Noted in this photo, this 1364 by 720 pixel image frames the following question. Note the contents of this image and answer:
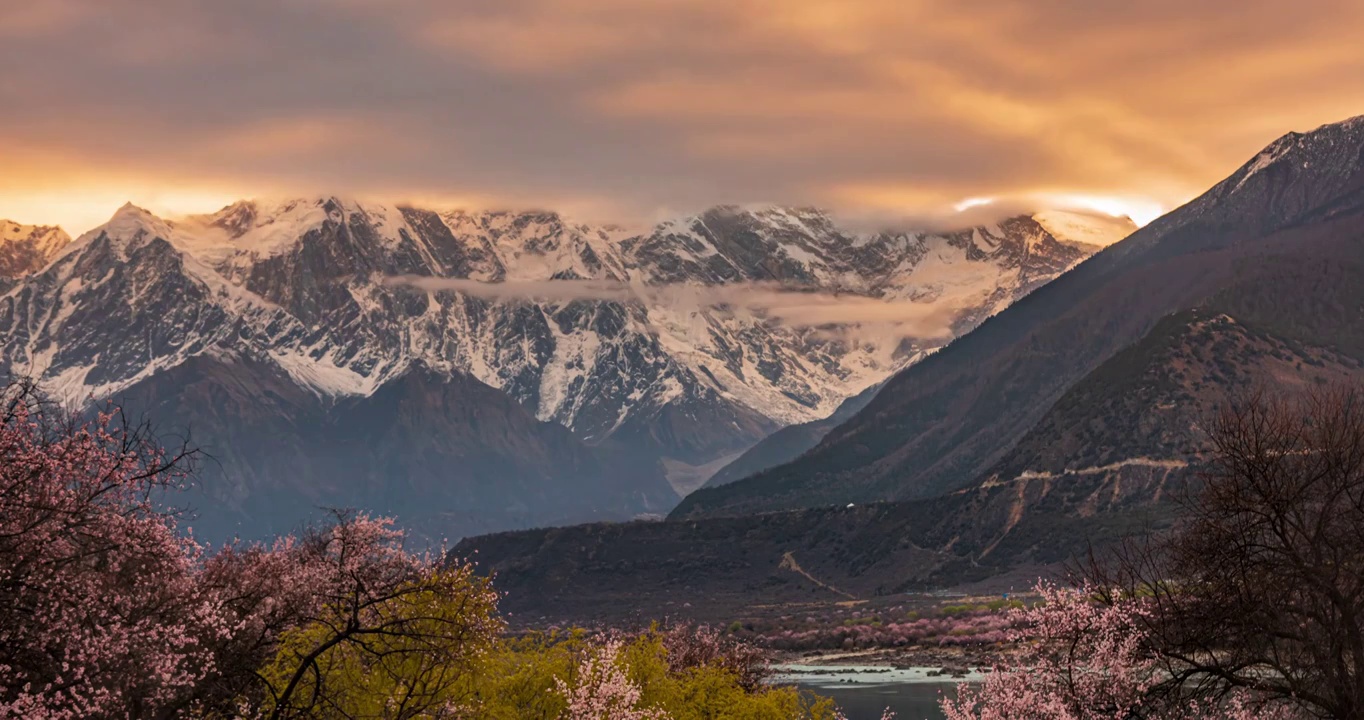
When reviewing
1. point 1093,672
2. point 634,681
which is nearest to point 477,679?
point 634,681

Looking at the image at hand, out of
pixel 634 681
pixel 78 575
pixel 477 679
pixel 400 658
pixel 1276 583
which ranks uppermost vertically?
pixel 78 575

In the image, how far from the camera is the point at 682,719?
3024 inches

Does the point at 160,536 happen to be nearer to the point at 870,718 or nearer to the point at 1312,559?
the point at 1312,559

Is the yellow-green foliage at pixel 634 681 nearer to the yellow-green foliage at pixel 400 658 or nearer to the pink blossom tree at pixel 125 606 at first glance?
the yellow-green foliage at pixel 400 658

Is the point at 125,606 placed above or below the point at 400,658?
above

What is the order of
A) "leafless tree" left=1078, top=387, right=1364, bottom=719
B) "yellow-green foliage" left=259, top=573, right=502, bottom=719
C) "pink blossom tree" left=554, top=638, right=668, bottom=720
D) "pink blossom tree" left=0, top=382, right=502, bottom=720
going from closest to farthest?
"pink blossom tree" left=0, top=382, right=502, bottom=720, "leafless tree" left=1078, top=387, right=1364, bottom=719, "yellow-green foliage" left=259, top=573, right=502, bottom=719, "pink blossom tree" left=554, top=638, right=668, bottom=720

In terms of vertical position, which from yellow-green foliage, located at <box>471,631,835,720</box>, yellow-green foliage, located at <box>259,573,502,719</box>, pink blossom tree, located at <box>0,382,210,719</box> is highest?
pink blossom tree, located at <box>0,382,210,719</box>

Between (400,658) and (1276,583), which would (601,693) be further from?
(1276,583)

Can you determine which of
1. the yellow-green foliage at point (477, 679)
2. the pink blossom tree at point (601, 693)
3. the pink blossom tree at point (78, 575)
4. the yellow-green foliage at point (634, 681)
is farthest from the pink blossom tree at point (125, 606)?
the pink blossom tree at point (601, 693)

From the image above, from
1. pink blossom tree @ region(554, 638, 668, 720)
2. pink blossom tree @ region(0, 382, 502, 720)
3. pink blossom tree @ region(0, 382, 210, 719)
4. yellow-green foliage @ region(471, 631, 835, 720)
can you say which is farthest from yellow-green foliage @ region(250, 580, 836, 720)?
pink blossom tree @ region(0, 382, 210, 719)

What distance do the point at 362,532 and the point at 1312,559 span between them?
2068 inches

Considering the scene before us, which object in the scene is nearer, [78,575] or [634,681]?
[78,575]

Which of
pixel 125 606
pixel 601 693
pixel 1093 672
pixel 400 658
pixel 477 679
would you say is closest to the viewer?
pixel 125 606

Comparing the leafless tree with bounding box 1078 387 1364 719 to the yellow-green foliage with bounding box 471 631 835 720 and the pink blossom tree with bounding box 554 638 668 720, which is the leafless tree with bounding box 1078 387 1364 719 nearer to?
the pink blossom tree with bounding box 554 638 668 720
